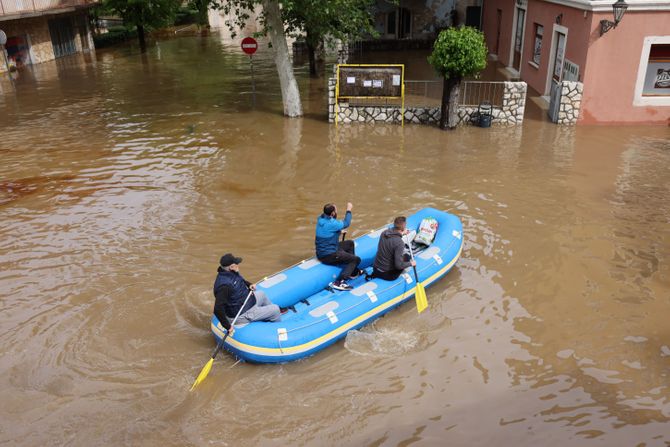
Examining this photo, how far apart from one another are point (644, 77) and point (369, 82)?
7870mm

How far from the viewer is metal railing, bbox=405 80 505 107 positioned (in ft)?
60.1

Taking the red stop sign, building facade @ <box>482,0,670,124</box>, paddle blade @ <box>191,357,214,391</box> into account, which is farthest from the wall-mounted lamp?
paddle blade @ <box>191,357,214,391</box>

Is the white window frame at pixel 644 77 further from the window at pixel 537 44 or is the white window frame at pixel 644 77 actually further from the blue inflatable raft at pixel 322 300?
the blue inflatable raft at pixel 322 300

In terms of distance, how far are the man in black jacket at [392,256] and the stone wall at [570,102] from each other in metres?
10.5

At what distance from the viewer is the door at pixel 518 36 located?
22.4 metres

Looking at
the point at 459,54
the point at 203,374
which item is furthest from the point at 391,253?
the point at 459,54

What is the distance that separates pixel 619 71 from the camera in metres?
15.6

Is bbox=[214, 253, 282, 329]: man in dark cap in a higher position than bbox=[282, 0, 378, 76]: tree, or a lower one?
lower

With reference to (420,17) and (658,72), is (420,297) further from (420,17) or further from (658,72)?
(420,17)

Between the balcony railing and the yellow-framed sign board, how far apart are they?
55.6ft

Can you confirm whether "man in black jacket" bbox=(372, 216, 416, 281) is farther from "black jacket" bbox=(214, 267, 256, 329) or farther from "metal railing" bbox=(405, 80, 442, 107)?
"metal railing" bbox=(405, 80, 442, 107)

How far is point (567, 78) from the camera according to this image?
672 inches

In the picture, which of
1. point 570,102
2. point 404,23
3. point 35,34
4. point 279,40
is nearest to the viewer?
point 570,102

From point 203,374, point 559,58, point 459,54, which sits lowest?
point 203,374
